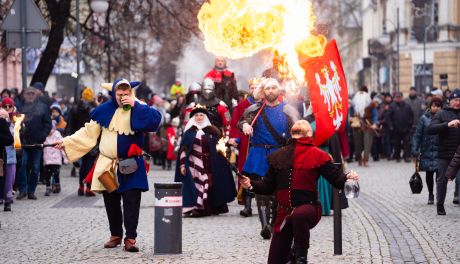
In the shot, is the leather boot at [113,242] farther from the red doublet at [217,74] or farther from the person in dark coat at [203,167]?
the red doublet at [217,74]

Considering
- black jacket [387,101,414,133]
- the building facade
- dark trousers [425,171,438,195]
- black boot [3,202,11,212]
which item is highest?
the building facade

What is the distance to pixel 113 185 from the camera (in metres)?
12.9

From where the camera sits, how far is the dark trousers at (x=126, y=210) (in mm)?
12883

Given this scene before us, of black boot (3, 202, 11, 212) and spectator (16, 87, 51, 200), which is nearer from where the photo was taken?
black boot (3, 202, 11, 212)

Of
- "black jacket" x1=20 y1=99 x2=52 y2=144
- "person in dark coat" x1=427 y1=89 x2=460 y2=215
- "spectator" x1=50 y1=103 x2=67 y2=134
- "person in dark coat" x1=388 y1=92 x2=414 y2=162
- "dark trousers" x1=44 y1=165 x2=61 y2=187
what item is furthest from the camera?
"person in dark coat" x1=388 y1=92 x2=414 y2=162

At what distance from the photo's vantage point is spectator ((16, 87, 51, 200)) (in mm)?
20406

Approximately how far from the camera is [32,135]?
67.4ft

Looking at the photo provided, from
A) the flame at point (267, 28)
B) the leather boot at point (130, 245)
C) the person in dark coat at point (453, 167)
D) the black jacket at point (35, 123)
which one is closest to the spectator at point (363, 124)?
the black jacket at point (35, 123)

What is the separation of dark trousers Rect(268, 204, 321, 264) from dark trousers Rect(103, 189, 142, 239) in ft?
9.84

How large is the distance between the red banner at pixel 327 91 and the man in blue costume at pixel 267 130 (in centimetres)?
190

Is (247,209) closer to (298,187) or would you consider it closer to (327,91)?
(327,91)

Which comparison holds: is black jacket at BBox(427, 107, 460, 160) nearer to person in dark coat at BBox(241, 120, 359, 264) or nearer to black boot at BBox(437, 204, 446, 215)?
black boot at BBox(437, 204, 446, 215)

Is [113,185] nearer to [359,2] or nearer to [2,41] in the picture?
[2,41]

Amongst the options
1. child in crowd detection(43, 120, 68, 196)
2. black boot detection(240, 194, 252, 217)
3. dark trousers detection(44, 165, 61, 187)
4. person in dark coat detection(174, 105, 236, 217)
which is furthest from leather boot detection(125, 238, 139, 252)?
dark trousers detection(44, 165, 61, 187)
